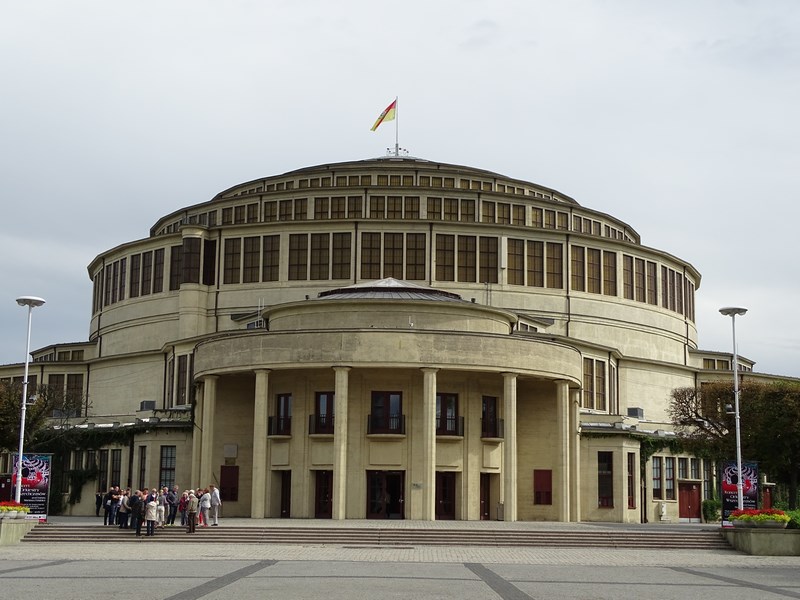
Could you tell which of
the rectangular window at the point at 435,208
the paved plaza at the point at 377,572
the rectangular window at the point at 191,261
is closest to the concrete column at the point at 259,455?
the paved plaza at the point at 377,572

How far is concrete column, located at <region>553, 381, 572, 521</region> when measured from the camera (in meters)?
49.7

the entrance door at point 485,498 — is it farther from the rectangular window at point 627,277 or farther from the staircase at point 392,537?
the rectangular window at point 627,277

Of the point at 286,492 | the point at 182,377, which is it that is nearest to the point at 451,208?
the point at 182,377

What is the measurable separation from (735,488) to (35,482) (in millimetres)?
27508

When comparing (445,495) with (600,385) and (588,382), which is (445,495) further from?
(600,385)

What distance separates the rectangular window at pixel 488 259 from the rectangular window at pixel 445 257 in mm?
1778

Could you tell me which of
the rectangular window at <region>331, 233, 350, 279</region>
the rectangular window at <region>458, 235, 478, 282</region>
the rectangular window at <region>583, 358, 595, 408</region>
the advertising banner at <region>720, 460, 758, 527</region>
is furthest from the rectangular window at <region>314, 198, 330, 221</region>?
the advertising banner at <region>720, 460, 758, 527</region>

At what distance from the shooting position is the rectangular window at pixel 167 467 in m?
57.1

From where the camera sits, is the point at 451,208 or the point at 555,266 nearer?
the point at 555,266

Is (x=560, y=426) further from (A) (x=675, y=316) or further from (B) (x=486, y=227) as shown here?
(A) (x=675, y=316)

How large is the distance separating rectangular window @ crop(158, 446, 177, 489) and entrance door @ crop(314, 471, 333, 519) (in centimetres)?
1201

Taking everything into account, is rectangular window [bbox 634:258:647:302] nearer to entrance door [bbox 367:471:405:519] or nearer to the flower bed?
entrance door [bbox 367:471:405:519]

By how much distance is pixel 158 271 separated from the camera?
229 ft

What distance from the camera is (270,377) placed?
164ft
